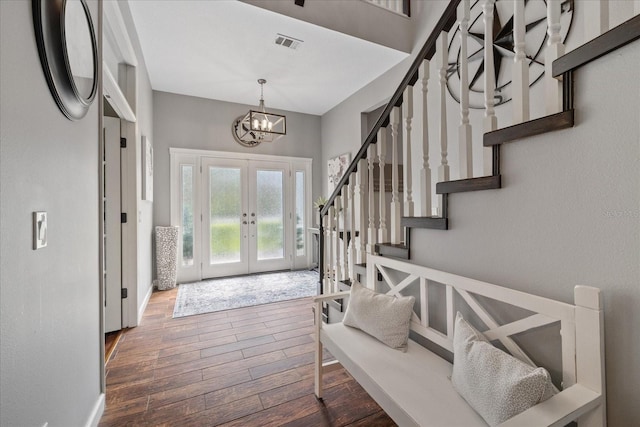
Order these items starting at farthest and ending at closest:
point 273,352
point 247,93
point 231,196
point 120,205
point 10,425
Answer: point 231,196 → point 247,93 → point 120,205 → point 273,352 → point 10,425

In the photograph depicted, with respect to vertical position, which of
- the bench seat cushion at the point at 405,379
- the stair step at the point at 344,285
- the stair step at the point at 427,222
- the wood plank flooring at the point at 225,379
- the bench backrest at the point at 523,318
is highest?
the stair step at the point at 427,222

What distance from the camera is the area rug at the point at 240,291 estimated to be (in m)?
3.35

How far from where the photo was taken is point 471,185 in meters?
1.27

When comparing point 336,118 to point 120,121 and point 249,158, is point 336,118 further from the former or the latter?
point 120,121

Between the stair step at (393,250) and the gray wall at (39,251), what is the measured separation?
64.8 inches

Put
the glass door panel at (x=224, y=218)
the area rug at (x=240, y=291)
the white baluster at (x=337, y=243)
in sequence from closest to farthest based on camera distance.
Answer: the white baluster at (x=337, y=243)
the area rug at (x=240, y=291)
the glass door panel at (x=224, y=218)

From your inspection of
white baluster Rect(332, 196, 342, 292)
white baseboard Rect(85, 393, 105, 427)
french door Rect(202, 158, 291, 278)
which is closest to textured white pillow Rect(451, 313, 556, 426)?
white baluster Rect(332, 196, 342, 292)

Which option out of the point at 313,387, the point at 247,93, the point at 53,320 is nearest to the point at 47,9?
the point at 53,320

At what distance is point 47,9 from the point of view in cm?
101

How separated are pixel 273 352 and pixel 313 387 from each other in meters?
0.55

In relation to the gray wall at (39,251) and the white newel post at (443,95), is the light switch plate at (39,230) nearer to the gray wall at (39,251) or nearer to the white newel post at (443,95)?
the gray wall at (39,251)

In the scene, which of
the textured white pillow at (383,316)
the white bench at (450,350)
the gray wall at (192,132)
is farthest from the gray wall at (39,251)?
the gray wall at (192,132)

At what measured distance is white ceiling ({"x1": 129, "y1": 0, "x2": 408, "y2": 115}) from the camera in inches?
105

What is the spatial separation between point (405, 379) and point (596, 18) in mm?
1475
